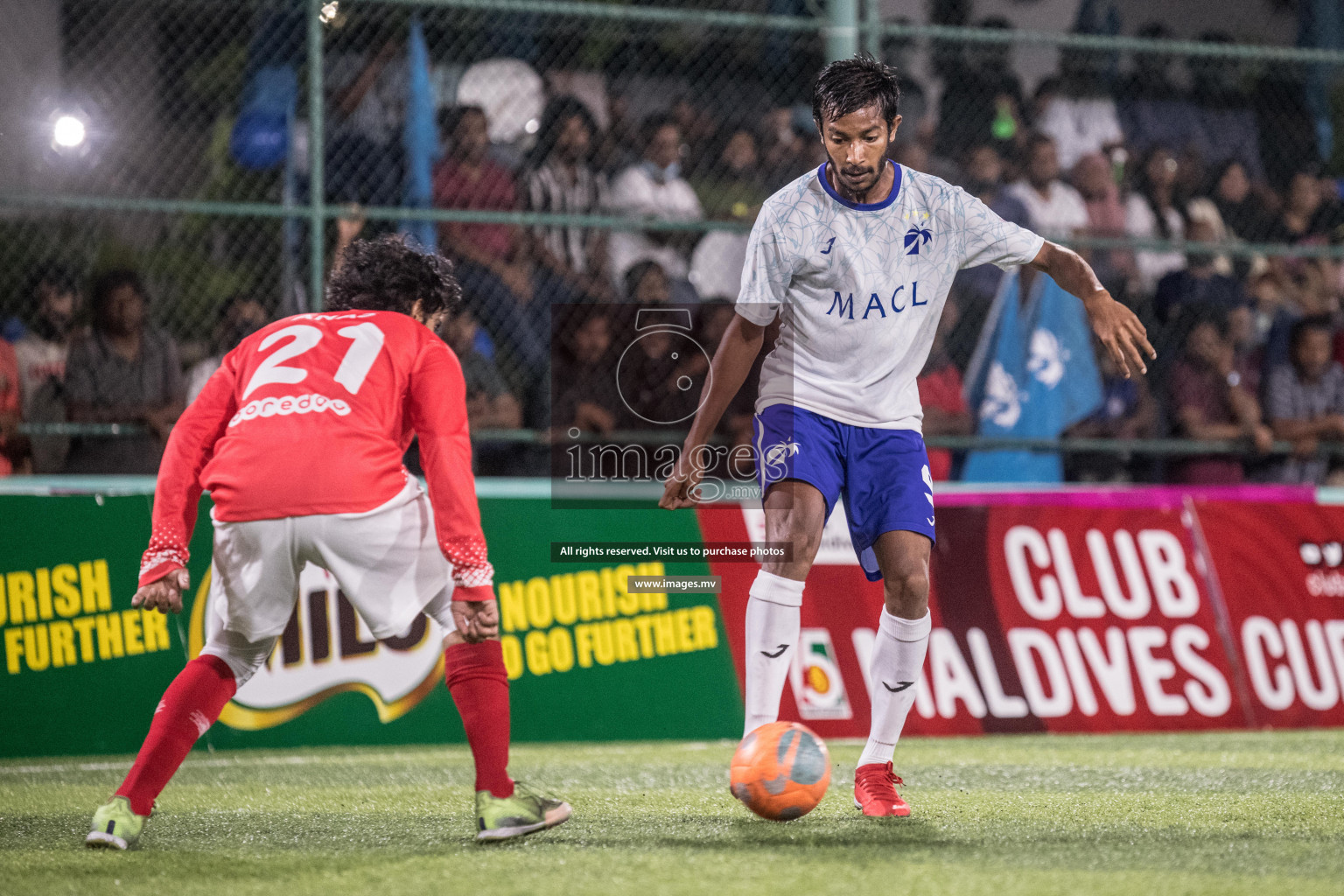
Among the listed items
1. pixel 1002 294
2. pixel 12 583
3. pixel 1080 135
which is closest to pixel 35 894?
pixel 12 583

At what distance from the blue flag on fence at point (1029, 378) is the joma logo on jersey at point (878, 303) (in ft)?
13.1

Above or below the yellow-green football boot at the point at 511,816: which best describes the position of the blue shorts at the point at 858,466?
above

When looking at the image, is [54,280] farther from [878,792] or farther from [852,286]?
[878,792]

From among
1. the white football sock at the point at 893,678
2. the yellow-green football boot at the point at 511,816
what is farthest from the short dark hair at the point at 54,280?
the white football sock at the point at 893,678

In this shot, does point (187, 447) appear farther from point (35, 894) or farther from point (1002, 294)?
point (1002, 294)

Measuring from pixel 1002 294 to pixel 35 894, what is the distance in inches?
260

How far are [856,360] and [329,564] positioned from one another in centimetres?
170

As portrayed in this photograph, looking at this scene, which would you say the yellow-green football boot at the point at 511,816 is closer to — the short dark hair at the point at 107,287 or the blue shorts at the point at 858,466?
the blue shorts at the point at 858,466

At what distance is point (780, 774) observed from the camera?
4160mm

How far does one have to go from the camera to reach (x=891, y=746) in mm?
4707

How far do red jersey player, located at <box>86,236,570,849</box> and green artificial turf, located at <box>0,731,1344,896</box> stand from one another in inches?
11.7

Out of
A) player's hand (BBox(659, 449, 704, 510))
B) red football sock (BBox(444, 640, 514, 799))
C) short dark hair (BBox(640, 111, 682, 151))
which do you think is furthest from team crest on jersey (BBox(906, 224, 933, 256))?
short dark hair (BBox(640, 111, 682, 151))

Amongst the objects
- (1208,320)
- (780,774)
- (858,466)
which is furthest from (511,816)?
(1208,320)

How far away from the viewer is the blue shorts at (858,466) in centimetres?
454
